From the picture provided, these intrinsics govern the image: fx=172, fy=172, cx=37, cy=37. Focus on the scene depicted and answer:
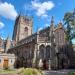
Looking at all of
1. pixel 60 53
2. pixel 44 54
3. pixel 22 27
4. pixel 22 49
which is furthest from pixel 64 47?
pixel 22 27

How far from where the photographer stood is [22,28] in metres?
85.8

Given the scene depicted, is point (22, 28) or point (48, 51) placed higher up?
point (22, 28)

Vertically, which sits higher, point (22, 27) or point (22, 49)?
point (22, 27)

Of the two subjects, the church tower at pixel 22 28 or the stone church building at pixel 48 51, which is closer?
the stone church building at pixel 48 51

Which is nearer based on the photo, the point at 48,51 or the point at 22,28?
the point at 48,51

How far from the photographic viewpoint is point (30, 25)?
89062 mm

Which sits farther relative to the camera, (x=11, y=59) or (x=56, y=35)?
(x=11, y=59)

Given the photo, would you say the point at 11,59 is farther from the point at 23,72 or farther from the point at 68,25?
the point at 23,72

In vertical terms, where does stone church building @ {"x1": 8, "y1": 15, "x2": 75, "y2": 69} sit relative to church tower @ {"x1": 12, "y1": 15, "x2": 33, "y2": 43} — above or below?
below

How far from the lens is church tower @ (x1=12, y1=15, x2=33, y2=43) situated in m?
84.4

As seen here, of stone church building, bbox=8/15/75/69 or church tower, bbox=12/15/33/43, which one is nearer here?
stone church building, bbox=8/15/75/69

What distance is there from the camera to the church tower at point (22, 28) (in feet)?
277

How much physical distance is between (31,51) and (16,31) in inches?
1300

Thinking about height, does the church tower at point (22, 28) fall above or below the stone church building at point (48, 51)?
above
